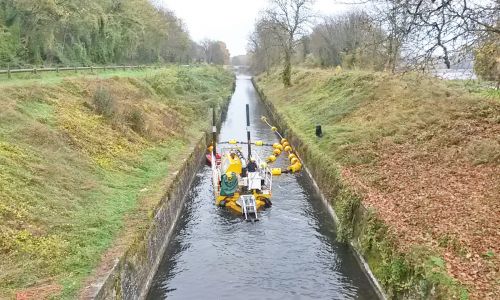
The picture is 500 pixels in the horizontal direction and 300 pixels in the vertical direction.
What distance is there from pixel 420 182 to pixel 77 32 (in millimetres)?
47120

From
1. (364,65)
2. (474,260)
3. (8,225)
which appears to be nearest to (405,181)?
(474,260)

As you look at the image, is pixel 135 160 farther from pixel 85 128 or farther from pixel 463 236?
pixel 463 236

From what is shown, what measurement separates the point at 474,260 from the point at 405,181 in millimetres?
6365

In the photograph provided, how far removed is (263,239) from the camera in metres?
17.1

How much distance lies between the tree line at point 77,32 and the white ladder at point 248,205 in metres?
27.5

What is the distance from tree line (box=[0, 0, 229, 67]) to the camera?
1563 inches

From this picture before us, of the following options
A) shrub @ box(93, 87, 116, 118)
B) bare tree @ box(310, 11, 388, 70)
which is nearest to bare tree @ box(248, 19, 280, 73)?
bare tree @ box(310, 11, 388, 70)

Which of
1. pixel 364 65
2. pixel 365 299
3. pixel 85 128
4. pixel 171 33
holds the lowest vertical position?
pixel 365 299

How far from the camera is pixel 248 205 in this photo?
19.4 m

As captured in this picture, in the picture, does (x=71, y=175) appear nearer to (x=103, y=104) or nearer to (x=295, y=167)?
(x=103, y=104)

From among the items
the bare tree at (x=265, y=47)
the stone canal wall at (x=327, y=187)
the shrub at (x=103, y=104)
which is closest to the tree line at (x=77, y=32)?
the shrub at (x=103, y=104)

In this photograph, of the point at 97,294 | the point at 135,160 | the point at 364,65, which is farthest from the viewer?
the point at 364,65

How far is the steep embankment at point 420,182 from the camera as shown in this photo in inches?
431

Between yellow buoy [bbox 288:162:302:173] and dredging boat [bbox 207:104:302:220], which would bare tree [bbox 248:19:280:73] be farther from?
dredging boat [bbox 207:104:302:220]
